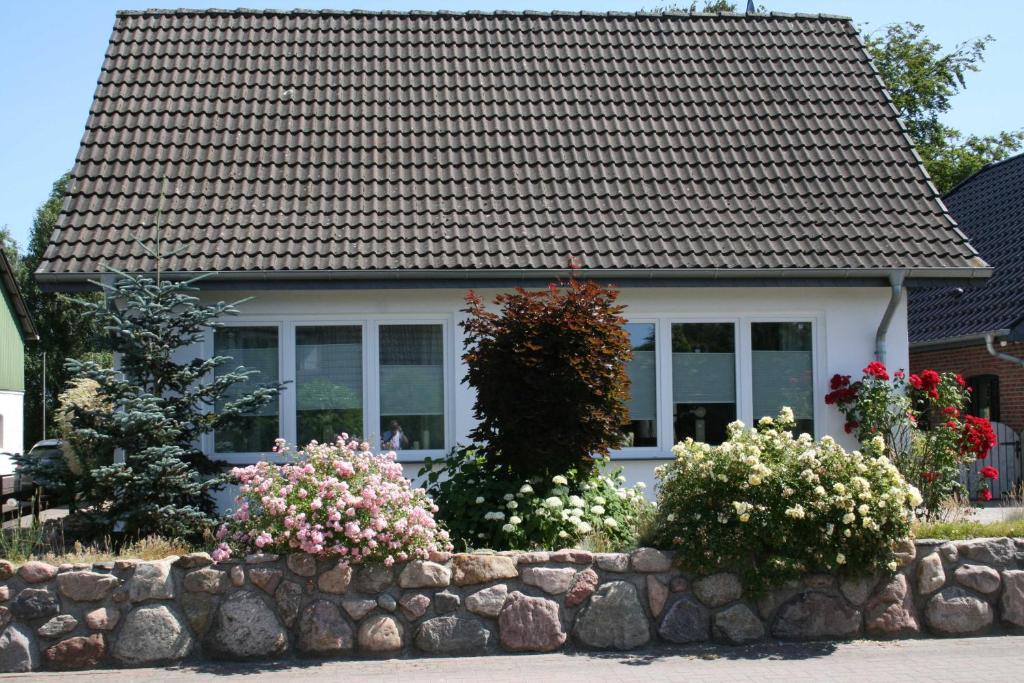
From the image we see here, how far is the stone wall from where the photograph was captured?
7.68m

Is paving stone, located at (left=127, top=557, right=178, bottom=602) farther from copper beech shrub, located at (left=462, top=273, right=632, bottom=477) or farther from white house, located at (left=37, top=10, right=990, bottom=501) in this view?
white house, located at (left=37, top=10, right=990, bottom=501)

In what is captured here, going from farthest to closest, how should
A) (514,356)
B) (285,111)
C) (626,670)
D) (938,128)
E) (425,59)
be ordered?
1. (938,128)
2. (425,59)
3. (285,111)
4. (514,356)
5. (626,670)

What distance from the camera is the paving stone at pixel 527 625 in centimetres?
789

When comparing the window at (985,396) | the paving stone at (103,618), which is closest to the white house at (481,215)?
the paving stone at (103,618)

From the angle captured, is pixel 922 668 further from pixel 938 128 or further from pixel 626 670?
pixel 938 128

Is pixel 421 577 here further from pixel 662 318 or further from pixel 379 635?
pixel 662 318

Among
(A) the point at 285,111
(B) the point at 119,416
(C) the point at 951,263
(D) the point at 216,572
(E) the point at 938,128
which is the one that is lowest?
(D) the point at 216,572

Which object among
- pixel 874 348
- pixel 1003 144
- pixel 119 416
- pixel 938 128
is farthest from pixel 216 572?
pixel 1003 144

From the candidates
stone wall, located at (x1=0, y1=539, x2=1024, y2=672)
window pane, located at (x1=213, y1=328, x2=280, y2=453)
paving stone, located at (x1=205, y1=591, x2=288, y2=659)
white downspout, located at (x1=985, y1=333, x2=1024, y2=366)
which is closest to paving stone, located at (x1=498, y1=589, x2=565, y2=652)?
stone wall, located at (x1=0, y1=539, x2=1024, y2=672)

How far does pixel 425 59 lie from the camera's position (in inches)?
591

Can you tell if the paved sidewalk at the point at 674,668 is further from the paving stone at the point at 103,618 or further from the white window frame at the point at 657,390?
the white window frame at the point at 657,390

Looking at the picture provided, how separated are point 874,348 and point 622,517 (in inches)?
183

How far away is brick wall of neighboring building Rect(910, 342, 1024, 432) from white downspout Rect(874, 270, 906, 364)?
6.55 m

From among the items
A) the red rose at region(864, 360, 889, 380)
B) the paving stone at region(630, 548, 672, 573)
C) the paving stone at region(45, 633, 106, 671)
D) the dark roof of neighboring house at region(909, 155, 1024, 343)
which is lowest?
the paving stone at region(45, 633, 106, 671)
